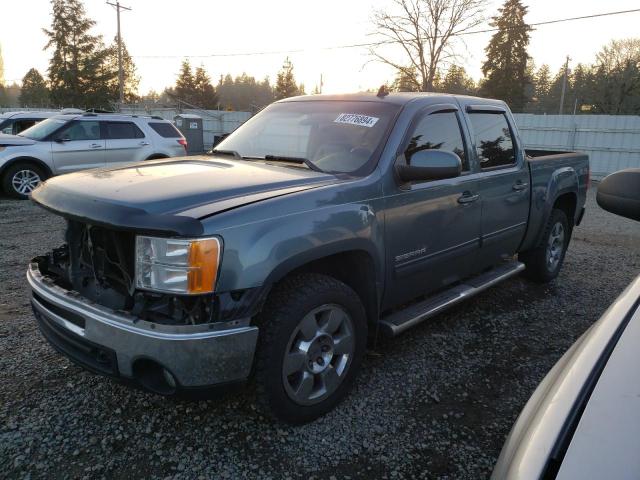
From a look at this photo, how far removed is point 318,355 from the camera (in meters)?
2.69

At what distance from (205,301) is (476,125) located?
2.81 m

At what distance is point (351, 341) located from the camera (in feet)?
9.36

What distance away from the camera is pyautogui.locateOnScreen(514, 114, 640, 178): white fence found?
16.0 m

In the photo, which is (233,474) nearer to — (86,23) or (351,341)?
(351,341)

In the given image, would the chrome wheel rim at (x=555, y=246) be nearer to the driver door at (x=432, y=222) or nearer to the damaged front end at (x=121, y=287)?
the driver door at (x=432, y=222)

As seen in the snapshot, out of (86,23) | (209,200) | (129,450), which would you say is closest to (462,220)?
(209,200)

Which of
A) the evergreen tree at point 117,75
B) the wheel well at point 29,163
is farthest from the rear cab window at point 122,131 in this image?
the evergreen tree at point 117,75

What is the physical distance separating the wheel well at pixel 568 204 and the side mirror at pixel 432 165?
9.26 feet

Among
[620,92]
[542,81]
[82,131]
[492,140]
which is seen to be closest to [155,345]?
[492,140]

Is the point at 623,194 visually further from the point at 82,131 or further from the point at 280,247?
the point at 82,131

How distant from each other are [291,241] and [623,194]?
1.45m

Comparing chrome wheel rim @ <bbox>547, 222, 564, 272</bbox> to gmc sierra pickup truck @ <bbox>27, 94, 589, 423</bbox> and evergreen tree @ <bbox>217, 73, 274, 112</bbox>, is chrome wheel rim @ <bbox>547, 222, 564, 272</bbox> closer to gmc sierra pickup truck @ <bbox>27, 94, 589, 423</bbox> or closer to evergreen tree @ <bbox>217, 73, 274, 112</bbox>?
gmc sierra pickup truck @ <bbox>27, 94, 589, 423</bbox>

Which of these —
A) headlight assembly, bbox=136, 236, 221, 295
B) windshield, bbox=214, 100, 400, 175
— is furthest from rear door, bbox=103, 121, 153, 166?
headlight assembly, bbox=136, 236, 221, 295

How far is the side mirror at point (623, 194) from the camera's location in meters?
1.98
